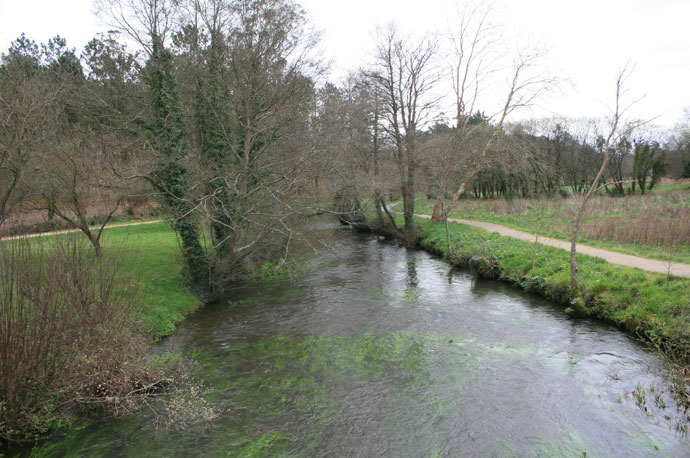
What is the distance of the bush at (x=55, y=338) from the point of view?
213 inches

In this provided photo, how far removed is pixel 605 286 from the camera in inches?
426

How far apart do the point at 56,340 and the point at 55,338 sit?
0.12ft

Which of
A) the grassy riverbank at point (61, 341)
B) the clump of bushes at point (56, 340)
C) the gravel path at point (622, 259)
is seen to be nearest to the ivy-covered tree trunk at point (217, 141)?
the grassy riverbank at point (61, 341)

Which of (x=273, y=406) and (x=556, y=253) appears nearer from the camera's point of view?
(x=273, y=406)

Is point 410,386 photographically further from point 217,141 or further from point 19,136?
point 19,136

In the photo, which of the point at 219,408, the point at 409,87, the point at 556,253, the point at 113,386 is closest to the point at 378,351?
the point at 219,408

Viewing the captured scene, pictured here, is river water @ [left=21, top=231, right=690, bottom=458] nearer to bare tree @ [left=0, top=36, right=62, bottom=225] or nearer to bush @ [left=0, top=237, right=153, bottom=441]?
bush @ [left=0, top=237, right=153, bottom=441]

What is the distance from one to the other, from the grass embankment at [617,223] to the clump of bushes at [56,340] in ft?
43.0

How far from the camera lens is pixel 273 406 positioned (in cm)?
708

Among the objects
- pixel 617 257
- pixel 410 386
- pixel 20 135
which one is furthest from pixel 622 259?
pixel 20 135

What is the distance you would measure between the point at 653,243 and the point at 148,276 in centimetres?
1796

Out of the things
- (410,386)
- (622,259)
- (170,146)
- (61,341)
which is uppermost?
(170,146)

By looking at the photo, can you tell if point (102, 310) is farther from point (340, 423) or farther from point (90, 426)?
point (340, 423)

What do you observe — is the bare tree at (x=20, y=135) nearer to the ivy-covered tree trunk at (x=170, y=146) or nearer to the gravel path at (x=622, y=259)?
the ivy-covered tree trunk at (x=170, y=146)
